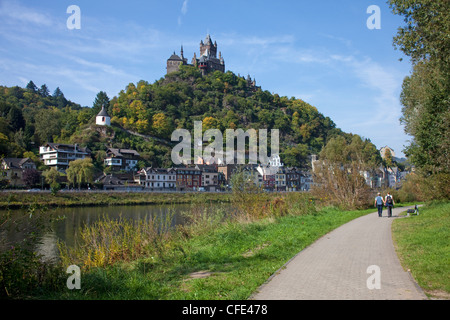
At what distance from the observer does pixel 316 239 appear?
1263 centimetres

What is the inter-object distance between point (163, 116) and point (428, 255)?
11400 cm

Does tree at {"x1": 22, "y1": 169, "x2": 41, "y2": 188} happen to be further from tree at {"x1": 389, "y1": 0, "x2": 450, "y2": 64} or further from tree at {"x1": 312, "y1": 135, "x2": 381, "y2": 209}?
tree at {"x1": 389, "y1": 0, "x2": 450, "y2": 64}

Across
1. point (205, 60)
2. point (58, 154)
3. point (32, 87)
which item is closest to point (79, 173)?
point (58, 154)

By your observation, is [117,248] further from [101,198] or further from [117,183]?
[117,183]

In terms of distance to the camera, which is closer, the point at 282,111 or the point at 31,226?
the point at 31,226

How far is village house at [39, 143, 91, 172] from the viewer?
79.6 metres

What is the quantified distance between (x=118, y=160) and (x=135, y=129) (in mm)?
29015

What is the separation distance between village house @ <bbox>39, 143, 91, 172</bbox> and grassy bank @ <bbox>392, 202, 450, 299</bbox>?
78.5 meters

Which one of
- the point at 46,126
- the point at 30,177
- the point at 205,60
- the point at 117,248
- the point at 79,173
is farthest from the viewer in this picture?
the point at 205,60

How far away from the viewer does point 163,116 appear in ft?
389

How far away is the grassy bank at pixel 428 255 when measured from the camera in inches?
265

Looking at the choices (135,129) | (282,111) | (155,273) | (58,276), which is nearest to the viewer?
(58,276)
